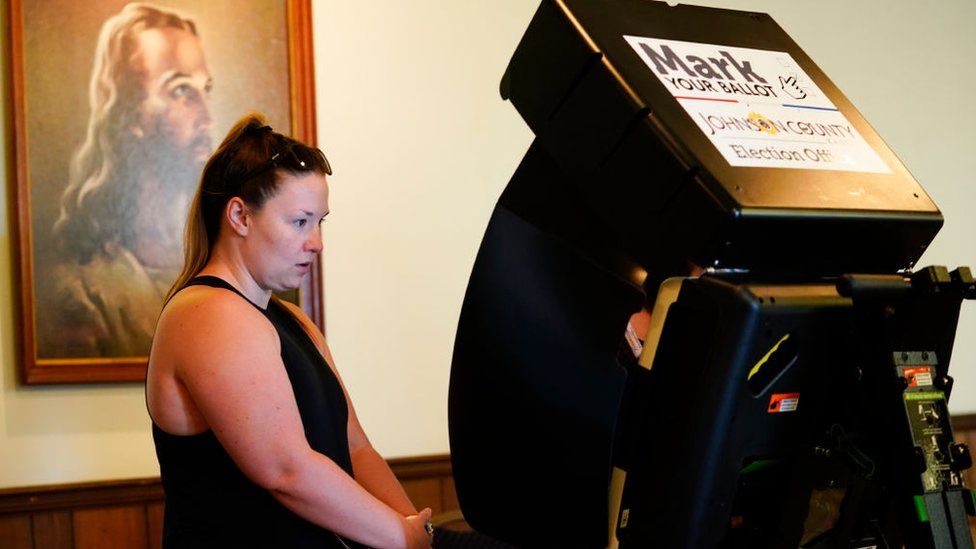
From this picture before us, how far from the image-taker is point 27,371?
7.38 feet

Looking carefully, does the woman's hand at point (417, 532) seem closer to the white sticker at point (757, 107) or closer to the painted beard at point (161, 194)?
the white sticker at point (757, 107)

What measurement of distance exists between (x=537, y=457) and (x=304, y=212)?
0.61 meters

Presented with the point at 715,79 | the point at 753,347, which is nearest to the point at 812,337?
the point at 753,347

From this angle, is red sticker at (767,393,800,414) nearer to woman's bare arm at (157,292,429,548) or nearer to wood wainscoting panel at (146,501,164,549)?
woman's bare arm at (157,292,429,548)

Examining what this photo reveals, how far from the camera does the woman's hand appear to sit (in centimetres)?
146

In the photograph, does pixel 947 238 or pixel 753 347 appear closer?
pixel 753 347

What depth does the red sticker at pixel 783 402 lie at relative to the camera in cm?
94

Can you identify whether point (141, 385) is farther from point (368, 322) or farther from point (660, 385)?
point (660, 385)

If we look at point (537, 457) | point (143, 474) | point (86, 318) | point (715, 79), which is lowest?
point (143, 474)

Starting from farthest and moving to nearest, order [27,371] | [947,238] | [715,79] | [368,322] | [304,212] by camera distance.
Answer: [947,238] < [368,322] < [27,371] < [304,212] < [715,79]

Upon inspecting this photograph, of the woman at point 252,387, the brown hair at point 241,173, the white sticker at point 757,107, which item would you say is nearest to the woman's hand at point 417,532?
the woman at point 252,387

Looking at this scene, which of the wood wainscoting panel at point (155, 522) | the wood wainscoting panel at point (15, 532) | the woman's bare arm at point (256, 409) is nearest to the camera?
the woman's bare arm at point (256, 409)

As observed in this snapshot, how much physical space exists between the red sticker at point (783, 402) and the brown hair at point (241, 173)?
82cm

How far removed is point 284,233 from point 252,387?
0.25 meters
